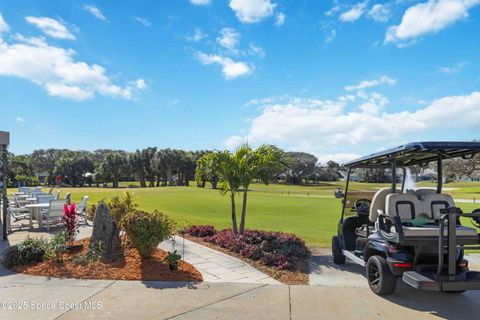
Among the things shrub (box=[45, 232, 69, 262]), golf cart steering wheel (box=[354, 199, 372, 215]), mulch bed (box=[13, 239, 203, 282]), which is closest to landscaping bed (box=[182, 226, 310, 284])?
mulch bed (box=[13, 239, 203, 282])

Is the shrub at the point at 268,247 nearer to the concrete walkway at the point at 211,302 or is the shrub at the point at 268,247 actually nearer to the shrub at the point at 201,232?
the shrub at the point at 201,232

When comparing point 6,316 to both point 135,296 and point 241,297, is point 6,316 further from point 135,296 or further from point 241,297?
point 241,297

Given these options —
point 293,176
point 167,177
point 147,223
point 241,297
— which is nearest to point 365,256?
point 241,297

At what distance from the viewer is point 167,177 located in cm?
7225

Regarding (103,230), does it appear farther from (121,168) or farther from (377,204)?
(121,168)

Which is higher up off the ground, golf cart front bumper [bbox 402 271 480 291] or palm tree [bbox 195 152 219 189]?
palm tree [bbox 195 152 219 189]

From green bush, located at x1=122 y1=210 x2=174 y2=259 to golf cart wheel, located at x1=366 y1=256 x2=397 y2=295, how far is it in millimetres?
3598

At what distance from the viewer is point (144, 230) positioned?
19.7 ft

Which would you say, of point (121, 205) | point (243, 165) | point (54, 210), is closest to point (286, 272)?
point (243, 165)

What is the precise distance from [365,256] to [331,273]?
38.8 inches

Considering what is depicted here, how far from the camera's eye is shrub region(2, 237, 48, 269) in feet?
20.7

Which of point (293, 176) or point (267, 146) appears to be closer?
point (267, 146)

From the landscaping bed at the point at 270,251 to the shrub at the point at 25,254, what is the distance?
3.56 m

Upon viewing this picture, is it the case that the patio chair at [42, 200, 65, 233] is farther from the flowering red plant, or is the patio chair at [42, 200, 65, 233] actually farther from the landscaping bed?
the landscaping bed
